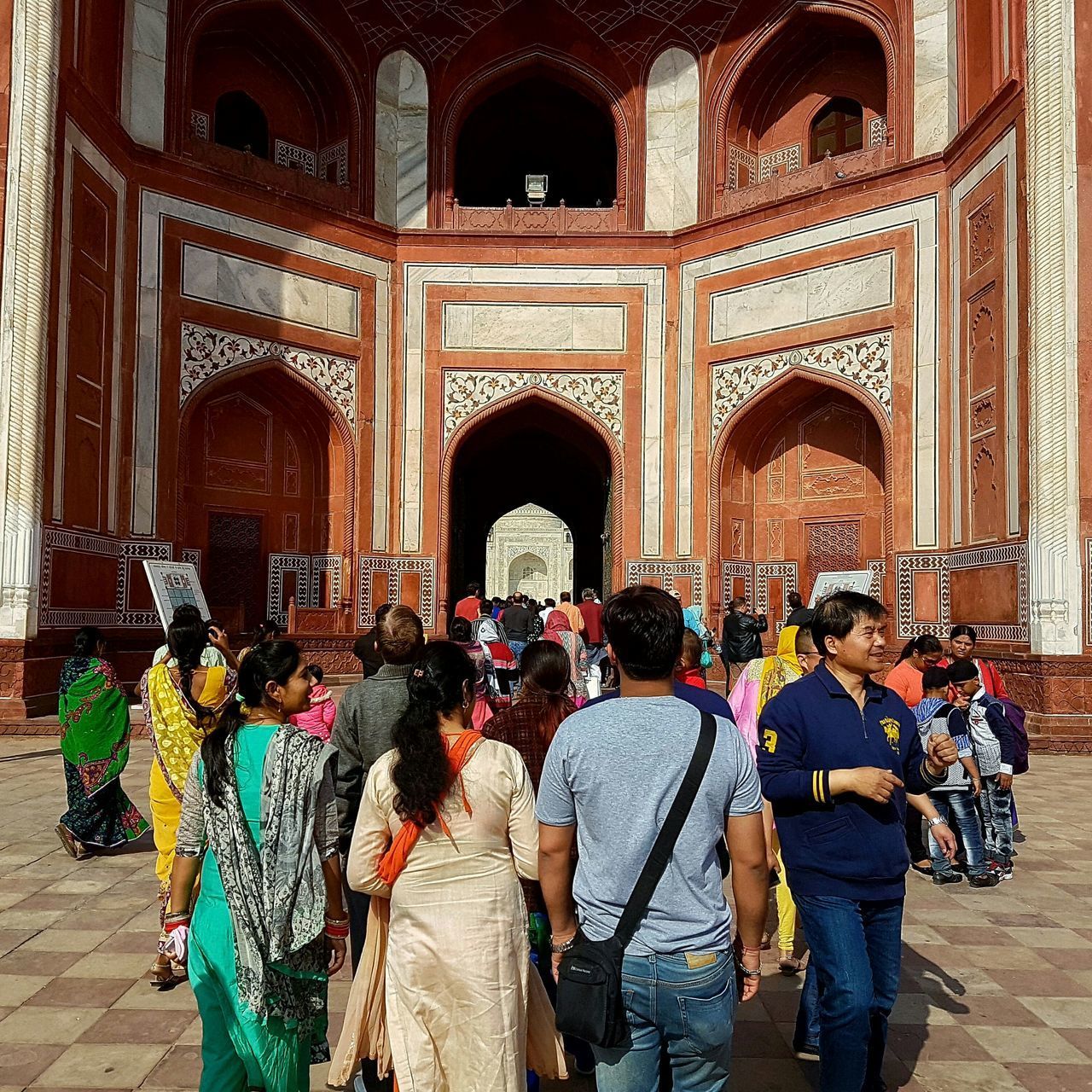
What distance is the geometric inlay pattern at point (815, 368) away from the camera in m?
11.9

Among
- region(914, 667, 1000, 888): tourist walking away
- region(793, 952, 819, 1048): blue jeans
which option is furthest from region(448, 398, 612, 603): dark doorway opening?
region(793, 952, 819, 1048): blue jeans

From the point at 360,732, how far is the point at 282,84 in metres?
12.8

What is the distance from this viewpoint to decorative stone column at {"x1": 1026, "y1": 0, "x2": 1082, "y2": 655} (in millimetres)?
9031

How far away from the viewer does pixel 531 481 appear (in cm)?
2081

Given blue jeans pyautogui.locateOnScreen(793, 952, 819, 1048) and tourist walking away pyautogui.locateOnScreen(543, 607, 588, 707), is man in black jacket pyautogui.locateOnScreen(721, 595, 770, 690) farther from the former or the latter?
blue jeans pyautogui.locateOnScreen(793, 952, 819, 1048)

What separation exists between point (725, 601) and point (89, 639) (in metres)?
9.34

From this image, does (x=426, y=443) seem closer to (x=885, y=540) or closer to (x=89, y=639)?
(x=885, y=540)

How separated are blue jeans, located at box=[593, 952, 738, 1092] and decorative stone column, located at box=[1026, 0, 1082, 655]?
8.11 meters

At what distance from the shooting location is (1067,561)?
29.7 feet

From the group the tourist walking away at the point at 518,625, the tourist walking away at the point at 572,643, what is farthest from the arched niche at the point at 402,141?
the tourist walking away at the point at 572,643

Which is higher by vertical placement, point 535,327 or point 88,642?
point 535,327

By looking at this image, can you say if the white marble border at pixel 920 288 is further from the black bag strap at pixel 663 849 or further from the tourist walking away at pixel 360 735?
the black bag strap at pixel 663 849

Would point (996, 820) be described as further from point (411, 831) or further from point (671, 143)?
point (671, 143)

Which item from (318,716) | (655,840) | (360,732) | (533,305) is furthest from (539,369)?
(655,840)
